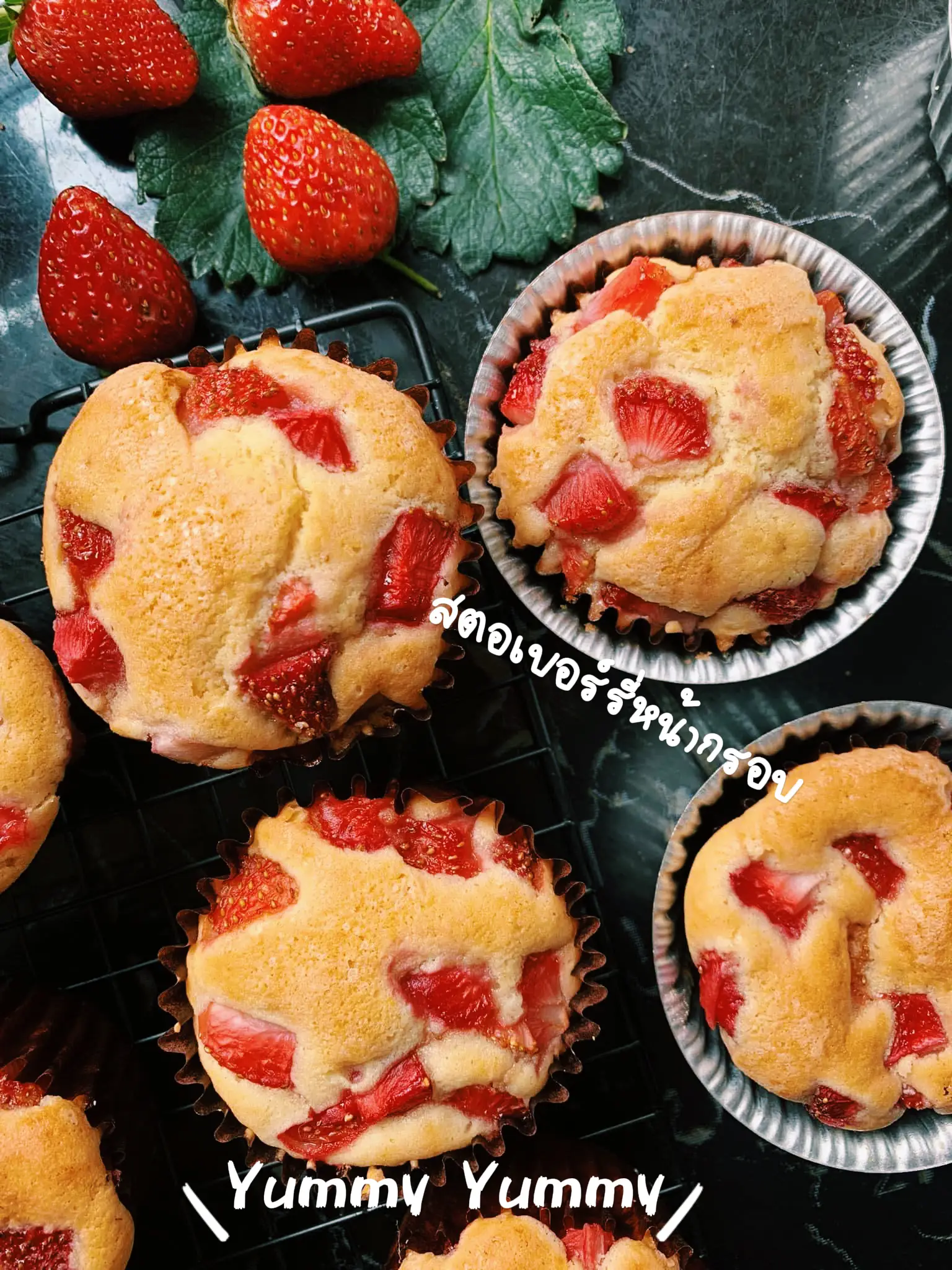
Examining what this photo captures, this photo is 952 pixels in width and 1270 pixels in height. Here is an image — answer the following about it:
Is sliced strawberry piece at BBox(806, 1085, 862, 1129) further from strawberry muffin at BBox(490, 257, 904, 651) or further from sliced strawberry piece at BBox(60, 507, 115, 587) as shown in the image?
sliced strawberry piece at BBox(60, 507, 115, 587)

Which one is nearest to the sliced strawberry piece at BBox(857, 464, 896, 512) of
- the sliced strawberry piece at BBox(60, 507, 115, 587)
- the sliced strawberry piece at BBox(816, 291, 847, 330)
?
the sliced strawberry piece at BBox(816, 291, 847, 330)

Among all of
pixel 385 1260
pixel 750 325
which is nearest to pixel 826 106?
pixel 750 325

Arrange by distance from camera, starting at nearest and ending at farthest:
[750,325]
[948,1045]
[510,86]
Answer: [750,325], [948,1045], [510,86]

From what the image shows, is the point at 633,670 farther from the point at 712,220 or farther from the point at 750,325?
the point at 712,220

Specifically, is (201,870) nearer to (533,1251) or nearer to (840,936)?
(533,1251)

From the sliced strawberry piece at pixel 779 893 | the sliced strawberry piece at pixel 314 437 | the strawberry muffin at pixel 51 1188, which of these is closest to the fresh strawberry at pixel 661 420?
the sliced strawberry piece at pixel 314 437
